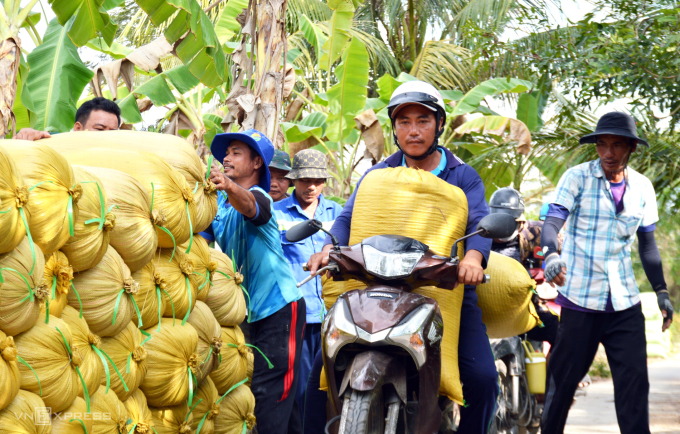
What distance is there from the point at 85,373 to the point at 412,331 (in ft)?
4.09

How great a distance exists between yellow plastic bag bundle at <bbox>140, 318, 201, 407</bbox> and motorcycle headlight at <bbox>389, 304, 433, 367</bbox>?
912mm

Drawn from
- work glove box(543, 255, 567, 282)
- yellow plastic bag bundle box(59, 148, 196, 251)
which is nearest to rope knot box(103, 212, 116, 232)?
yellow plastic bag bundle box(59, 148, 196, 251)

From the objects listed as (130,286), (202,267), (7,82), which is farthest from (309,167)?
(130,286)

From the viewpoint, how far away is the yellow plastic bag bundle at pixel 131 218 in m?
2.66

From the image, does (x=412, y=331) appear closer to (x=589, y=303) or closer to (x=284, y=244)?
(x=589, y=303)

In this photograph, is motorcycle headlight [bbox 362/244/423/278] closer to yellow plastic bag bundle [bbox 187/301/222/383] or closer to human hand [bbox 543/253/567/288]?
yellow plastic bag bundle [bbox 187/301/222/383]

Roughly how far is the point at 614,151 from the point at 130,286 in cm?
324

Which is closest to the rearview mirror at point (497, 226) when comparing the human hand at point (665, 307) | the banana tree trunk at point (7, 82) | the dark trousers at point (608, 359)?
the dark trousers at point (608, 359)

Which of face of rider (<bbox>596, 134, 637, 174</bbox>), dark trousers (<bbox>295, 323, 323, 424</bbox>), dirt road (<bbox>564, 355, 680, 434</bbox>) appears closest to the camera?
face of rider (<bbox>596, 134, 637, 174</bbox>)

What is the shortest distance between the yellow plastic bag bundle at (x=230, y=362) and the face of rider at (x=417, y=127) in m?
1.36

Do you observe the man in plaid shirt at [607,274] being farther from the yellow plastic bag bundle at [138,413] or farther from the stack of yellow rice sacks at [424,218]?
the yellow plastic bag bundle at [138,413]

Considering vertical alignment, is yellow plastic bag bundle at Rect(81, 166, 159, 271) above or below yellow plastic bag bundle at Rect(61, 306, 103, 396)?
above

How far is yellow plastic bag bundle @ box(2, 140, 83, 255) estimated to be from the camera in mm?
2197

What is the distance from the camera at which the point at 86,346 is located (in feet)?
7.89
